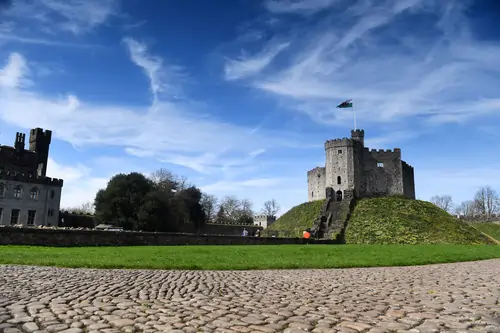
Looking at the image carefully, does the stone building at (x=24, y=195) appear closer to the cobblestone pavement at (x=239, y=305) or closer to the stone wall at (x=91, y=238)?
the stone wall at (x=91, y=238)

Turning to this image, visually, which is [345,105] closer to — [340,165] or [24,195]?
[340,165]

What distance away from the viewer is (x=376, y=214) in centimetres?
5162

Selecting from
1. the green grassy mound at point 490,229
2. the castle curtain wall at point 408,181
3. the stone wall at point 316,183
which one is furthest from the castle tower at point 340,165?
the green grassy mound at point 490,229

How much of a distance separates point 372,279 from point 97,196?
53.8 m

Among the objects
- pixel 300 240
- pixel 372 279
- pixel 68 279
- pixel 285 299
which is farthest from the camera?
pixel 300 240

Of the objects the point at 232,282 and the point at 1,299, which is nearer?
the point at 1,299

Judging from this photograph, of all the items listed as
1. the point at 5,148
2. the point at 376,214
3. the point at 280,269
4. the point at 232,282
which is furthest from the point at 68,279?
the point at 5,148

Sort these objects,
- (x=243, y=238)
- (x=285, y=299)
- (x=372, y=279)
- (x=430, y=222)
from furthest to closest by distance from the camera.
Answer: (x=430, y=222) → (x=243, y=238) → (x=372, y=279) → (x=285, y=299)

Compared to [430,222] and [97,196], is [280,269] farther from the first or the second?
[97,196]

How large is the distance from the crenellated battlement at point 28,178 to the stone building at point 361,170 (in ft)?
133

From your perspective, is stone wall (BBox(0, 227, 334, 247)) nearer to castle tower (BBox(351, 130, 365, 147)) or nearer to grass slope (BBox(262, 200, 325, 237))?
grass slope (BBox(262, 200, 325, 237))

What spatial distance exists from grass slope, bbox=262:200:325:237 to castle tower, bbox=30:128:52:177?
43.1 m

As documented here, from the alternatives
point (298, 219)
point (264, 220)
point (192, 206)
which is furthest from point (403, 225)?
point (264, 220)

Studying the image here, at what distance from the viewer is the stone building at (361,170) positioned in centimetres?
5894
